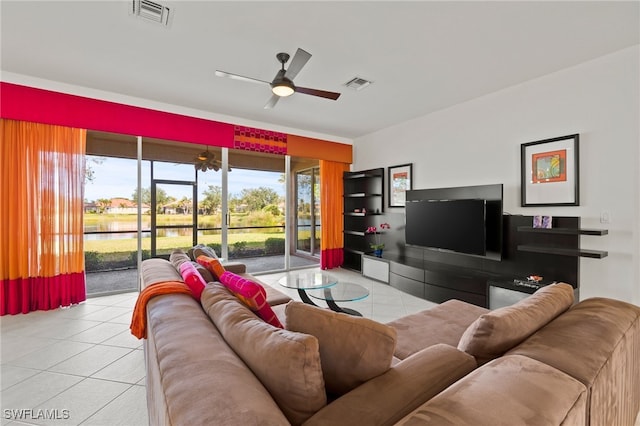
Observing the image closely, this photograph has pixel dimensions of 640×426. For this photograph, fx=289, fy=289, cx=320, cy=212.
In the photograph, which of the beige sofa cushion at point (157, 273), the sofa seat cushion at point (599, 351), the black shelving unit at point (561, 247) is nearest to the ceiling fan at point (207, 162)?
the beige sofa cushion at point (157, 273)

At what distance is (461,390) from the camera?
2.73ft

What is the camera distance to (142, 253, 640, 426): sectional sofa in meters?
0.77

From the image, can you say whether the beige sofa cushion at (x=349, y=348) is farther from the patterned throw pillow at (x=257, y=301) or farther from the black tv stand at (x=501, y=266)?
the black tv stand at (x=501, y=266)

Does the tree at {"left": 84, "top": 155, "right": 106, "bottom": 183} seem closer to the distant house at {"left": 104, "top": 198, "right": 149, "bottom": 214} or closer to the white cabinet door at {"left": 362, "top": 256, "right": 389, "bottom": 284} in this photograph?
the distant house at {"left": 104, "top": 198, "right": 149, "bottom": 214}

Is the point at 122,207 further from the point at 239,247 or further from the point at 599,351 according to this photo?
the point at 599,351

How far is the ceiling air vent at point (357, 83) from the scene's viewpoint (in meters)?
3.33

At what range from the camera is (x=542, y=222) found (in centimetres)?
315

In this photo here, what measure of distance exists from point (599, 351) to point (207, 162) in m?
5.01

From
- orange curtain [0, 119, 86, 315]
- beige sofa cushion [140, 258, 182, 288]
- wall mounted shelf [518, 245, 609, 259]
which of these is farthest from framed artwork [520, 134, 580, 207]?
orange curtain [0, 119, 86, 315]

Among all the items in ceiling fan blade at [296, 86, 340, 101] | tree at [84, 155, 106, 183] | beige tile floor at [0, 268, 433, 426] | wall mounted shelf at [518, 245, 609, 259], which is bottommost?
beige tile floor at [0, 268, 433, 426]

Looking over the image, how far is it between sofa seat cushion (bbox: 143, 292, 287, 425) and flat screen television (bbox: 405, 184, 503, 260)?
11.1 feet

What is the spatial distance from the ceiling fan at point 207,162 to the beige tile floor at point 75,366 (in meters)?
2.37

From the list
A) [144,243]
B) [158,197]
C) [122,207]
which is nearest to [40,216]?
[122,207]

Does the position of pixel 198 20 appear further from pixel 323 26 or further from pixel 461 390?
pixel 461 390
